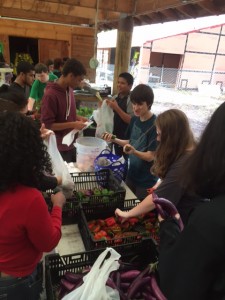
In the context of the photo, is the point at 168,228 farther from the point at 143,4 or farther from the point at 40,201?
the point at 143,4

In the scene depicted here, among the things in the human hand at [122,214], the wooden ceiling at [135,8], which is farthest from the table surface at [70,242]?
the wooden ceiling at [135,8]

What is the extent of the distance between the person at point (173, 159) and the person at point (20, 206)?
0.69 metres

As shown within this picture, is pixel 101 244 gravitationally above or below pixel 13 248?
below

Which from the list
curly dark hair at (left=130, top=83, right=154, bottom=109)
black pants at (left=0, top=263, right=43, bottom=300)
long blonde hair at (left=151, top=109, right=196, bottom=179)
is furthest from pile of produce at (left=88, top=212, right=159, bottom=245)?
curly dark hair at (left=130, top=83, right=154, bottom=109)

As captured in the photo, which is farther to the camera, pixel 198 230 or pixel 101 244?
pixel 101 244

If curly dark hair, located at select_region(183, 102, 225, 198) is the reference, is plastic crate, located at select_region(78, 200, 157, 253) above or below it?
below

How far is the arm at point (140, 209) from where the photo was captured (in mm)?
1604

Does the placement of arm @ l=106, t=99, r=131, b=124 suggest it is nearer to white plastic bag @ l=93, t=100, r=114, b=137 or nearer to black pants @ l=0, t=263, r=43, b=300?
white plastic bag @ l=93, t=100, r=114, b=137

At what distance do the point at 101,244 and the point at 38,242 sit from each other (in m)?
0.47

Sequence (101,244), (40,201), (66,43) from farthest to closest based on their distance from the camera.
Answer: (66,43) → (101,244) → (40,201)

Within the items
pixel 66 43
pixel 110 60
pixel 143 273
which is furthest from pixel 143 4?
pixel 110 60

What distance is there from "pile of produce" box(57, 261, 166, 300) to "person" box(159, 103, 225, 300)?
46 centimetres

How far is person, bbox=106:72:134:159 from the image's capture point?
310 cm

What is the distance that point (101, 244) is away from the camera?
4.73 ft
